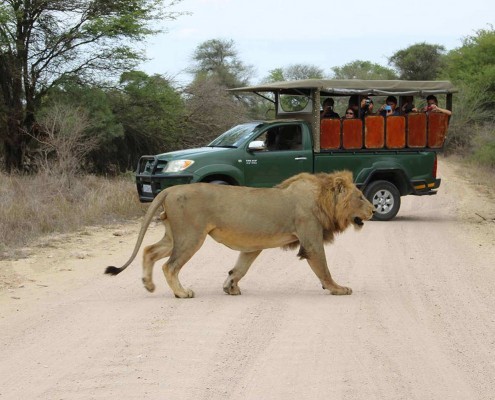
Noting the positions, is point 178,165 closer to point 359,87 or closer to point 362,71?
point 359,87

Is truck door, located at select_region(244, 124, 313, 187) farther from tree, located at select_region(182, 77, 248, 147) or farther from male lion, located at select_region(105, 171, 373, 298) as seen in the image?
tree, located at select_region(182, 77, 248, 147)

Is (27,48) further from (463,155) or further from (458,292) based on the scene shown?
(463,155)

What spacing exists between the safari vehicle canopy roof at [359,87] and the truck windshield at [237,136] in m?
0.83

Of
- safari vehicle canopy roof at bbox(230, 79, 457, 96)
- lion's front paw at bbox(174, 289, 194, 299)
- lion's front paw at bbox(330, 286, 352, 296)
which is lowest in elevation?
lion's front paw at bbox(330, 286, 352, 296)

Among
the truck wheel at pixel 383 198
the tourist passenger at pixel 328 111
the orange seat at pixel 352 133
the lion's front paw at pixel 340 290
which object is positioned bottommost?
the truck wheel at pixel 383 198

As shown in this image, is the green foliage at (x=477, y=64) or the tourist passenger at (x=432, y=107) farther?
the green foliage at (x=477, y=64)

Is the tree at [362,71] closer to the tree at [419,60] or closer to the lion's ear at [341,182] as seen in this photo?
the tree at [419,60]

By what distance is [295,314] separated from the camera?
763 cm

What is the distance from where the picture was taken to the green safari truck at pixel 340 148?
15031 millimetres

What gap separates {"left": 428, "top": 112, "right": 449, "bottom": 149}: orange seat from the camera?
16062 mm

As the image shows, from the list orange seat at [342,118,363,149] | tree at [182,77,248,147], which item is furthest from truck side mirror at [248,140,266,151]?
tree at [182,77,248,147]

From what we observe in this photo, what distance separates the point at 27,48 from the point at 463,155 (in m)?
21.9

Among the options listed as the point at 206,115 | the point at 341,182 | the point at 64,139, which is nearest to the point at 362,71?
the point at 206,115

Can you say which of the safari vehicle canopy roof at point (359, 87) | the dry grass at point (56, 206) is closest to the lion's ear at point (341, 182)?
the dry grass at point (56, 206)
